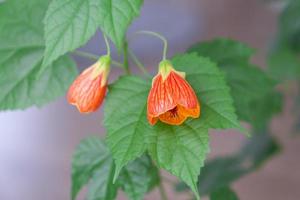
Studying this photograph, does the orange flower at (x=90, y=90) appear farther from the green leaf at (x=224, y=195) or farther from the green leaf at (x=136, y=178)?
the green leaf at (x=224, y=195)

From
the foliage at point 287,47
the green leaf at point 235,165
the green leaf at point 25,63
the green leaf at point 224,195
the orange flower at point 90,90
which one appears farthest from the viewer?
the foliage at point 287,47

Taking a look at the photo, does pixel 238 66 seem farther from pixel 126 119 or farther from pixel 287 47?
pixel 287 47

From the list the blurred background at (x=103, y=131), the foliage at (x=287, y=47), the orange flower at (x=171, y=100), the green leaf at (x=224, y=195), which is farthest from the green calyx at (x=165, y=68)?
the blurred background at (x=103, y=131)

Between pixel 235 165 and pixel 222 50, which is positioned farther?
pixel 235 165

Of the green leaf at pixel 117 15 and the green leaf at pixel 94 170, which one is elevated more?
the green leaf at pixel 117 15

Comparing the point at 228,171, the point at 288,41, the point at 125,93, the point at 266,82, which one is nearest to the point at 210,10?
the point at 288,41

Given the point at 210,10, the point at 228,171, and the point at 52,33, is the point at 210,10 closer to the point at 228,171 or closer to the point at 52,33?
the point at 228,171

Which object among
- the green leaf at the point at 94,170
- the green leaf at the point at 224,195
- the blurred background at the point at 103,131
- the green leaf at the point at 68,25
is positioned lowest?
the blurred background at the point at 103,131

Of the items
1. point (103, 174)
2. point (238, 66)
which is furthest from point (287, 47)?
point (103, 174)
